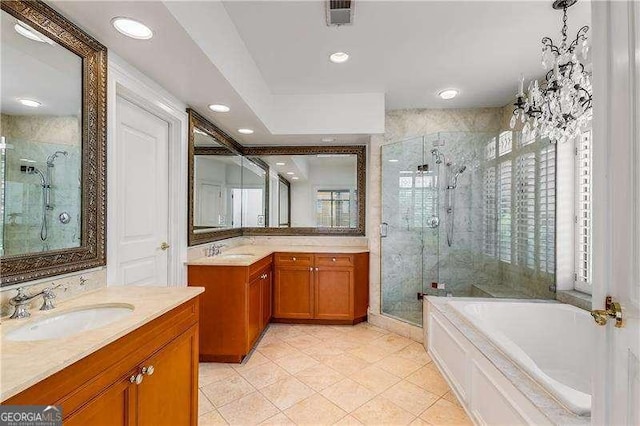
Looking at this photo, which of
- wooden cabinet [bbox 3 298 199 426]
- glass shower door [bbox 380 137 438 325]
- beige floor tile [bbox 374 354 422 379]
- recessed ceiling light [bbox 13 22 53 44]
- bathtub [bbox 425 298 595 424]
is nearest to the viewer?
wooden cabinet [bbox 3 298 199 426]

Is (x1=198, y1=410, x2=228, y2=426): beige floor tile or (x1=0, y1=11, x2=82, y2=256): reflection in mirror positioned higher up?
(x1=0, y1=11, x2=82, y2=256): reflection in mirror

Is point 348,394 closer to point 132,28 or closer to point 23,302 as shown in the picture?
point 23,302

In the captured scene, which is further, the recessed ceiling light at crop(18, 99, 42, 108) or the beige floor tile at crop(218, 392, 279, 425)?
the beige floor tile at crop(218, 392, 279, 425)

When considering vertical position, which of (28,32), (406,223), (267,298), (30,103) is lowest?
(267,298)

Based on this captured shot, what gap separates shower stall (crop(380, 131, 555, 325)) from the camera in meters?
2.76

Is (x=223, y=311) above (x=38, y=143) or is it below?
below

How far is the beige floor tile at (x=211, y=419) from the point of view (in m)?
1.80

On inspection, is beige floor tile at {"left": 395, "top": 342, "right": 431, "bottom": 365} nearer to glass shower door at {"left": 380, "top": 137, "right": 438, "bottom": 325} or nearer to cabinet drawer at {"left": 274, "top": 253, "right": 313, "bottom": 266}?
glass shower door at {"left": 380, "top": 137, "right": 438, "bottom": 325}

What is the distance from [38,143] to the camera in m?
1.27

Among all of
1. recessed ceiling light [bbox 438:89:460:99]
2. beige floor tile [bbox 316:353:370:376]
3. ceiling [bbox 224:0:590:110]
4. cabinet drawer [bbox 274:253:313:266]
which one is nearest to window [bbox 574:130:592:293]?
ceiling [bbox 224:0:590:110]

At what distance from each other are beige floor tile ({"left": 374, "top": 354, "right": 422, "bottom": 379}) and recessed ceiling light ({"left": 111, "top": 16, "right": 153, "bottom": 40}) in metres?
2.73

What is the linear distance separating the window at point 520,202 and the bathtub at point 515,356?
1.80ft

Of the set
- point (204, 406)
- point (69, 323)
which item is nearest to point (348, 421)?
point (204, 406)

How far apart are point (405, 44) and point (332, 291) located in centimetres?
250
